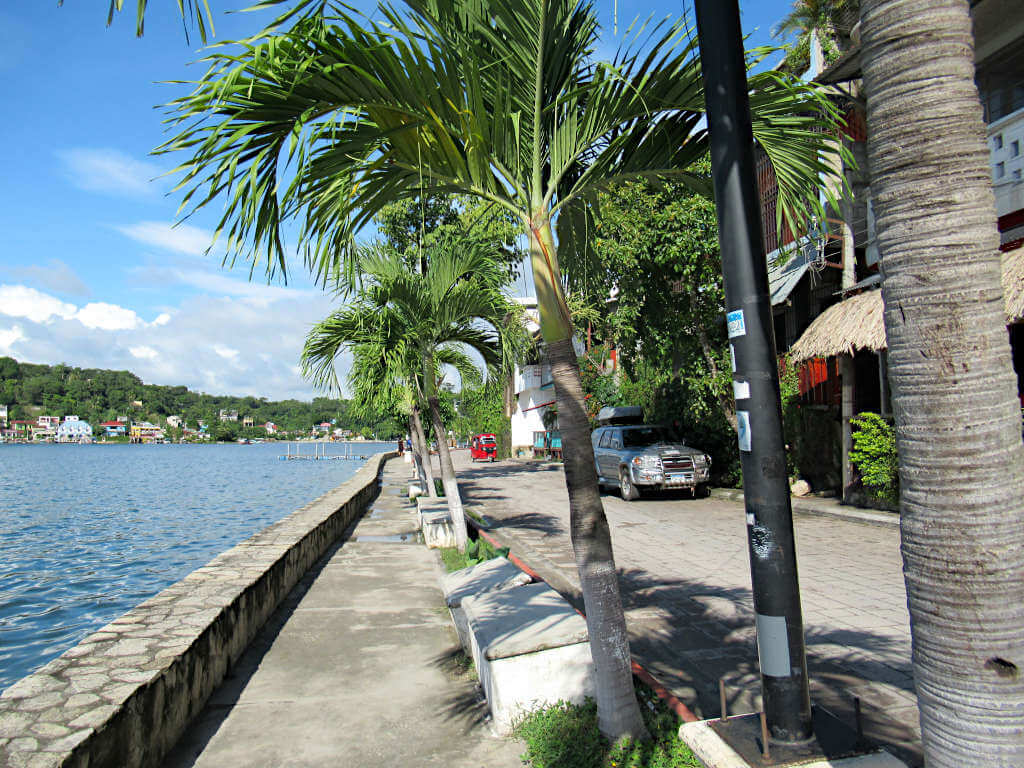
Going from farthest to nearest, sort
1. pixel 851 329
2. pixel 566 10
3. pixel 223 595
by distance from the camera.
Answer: pixel 851 329
pixel 223 595
pixel 566 10

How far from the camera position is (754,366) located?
266 centimetres

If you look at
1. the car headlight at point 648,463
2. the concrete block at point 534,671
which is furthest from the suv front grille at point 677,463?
the concrete block at point 534,671

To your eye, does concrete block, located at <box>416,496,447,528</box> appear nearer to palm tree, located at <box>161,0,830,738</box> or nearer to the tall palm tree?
the tall palm tree

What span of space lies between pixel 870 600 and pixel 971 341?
613cm

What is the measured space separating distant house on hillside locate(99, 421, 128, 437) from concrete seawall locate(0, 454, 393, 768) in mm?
181920

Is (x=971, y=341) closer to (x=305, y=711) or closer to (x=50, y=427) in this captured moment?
(x=305, y=711)

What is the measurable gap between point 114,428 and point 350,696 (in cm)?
18560

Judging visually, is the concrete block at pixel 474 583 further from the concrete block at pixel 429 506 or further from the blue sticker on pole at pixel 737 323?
the concrete block at pixel 429 506

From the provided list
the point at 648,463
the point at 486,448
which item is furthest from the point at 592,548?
the point at 486,448

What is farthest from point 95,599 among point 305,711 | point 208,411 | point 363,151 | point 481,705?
point 208,411

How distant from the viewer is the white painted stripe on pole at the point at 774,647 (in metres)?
2.58

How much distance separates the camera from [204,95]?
2.89 m

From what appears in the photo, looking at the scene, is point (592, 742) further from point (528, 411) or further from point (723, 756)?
point (528, 411)

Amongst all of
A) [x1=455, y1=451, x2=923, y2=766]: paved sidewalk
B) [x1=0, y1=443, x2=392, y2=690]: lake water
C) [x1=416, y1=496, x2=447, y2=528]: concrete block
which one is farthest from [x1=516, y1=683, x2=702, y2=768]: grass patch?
[x1=416, y1=496, x2=447, y2=528]: concrete block
